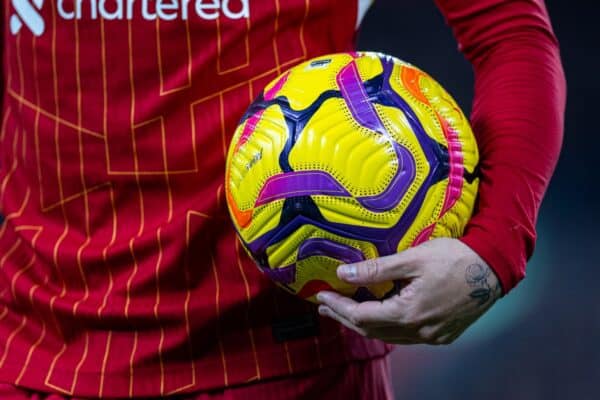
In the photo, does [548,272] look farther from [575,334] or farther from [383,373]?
[383,373]

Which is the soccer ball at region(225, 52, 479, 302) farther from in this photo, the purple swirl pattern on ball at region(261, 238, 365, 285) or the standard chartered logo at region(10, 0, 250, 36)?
the standard chartered logo at region(10, 0, 250, 36)

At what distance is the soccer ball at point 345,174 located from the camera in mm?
996

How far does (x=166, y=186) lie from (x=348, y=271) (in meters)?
0.29

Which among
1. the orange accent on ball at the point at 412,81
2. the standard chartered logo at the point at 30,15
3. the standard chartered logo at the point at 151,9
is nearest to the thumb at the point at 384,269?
the orange accent on ball at the point at 412,81

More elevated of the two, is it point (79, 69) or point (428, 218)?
point (79, 69)

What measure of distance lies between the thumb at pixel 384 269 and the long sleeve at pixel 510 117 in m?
0.07

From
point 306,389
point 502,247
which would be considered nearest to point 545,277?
point 306,389

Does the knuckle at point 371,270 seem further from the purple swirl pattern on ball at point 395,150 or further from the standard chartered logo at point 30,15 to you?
the standard chartered logo at point 30,15

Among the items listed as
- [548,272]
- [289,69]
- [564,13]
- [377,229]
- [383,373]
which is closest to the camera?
[377,229]

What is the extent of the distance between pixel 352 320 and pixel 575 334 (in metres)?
1.67

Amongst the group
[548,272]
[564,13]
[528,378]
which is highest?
[564,13]

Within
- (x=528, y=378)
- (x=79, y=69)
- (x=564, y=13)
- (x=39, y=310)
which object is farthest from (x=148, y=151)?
(x=564, y=13)

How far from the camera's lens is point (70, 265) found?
121 centimetres

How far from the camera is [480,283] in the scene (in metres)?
1.02
